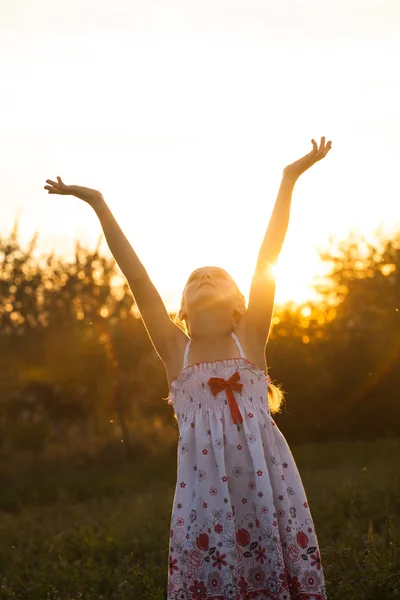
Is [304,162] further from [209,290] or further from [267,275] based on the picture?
[209,290]


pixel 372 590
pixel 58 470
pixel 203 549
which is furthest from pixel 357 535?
pixel 58 470

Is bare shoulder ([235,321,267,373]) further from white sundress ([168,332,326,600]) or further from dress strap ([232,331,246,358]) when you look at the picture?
white sundress ([168,332,326,600])

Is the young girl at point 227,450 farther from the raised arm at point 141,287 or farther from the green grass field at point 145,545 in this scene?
the green grass field at point 145,545

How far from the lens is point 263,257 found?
5.07 m

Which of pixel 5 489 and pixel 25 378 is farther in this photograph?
pixel 25 378

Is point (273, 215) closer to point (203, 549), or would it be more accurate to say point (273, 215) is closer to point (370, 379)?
point (203, 549)

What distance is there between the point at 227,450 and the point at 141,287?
3.83 ft

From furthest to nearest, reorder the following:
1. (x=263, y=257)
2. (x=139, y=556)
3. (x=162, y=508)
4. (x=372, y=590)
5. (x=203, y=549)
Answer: (x=162, y=508) → (x=139, y=556) → (x=372, y=590) → (x=263, y=257) → (x=203, y=549)

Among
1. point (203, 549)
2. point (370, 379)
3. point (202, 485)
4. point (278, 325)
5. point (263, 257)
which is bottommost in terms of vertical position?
point (203, 549)

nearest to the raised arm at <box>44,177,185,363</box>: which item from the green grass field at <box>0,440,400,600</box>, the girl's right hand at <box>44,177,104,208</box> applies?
the girl's right hand at <box>44,177,104,208</box>

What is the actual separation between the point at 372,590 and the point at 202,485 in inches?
91.2

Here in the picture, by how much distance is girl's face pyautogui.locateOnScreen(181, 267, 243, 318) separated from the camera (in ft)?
16.1

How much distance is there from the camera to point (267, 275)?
5.07 meters

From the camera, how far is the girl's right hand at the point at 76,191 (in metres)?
5.13
